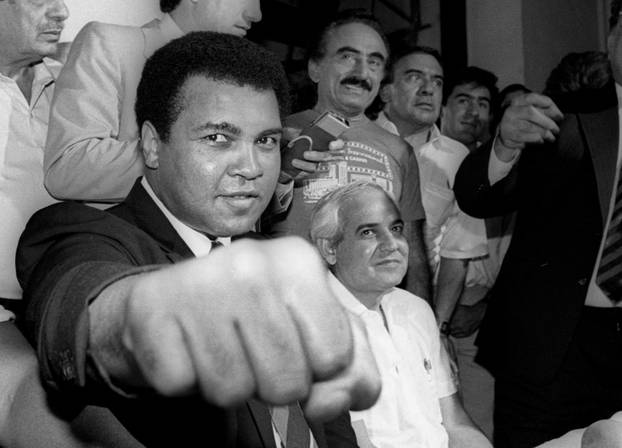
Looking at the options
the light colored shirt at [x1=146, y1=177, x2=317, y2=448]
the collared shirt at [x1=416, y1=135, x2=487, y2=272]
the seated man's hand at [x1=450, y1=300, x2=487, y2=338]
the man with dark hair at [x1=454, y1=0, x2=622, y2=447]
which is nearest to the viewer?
the light colored shirt at [x1=146, y1=177, x2=317, y2=448]

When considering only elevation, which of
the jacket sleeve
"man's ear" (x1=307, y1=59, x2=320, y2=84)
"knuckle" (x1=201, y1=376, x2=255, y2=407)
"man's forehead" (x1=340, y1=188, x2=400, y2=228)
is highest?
"man's ear" (x1=307, y1=59, x2=320, y2=84)

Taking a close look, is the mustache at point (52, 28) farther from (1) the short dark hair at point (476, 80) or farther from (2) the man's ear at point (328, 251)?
(1) the short dark hair at point (476, 80)

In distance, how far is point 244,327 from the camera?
0.42 meters

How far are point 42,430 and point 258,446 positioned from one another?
1.05 feet

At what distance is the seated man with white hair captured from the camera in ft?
5.40

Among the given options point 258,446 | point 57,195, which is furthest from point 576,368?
point 57,195

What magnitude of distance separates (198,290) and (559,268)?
1582mm

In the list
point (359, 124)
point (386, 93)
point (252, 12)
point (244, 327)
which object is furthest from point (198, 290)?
point (386, 93)

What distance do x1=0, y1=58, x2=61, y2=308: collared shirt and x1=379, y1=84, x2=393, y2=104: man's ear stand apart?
5.93 feet

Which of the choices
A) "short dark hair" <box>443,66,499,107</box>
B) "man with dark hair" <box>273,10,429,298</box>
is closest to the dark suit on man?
"man with dark hair" <box>273,10,429,298</box>

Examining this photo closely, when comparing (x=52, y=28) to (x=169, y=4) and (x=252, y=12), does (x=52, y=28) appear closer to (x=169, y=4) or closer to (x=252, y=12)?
(x=169, y=4)

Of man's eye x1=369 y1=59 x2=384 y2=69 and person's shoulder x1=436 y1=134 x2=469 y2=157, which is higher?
man's eye x1=369 y1=59 x2=384 y2=69

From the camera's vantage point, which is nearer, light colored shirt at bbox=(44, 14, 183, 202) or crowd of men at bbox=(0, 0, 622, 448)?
crowd of men at bbox=(0, 0, 622, 448)

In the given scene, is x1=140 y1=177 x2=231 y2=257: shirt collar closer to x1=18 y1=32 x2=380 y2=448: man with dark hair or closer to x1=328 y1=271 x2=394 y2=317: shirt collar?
x1=18 y1=32 x2=380 y2=448: man with dark hair
